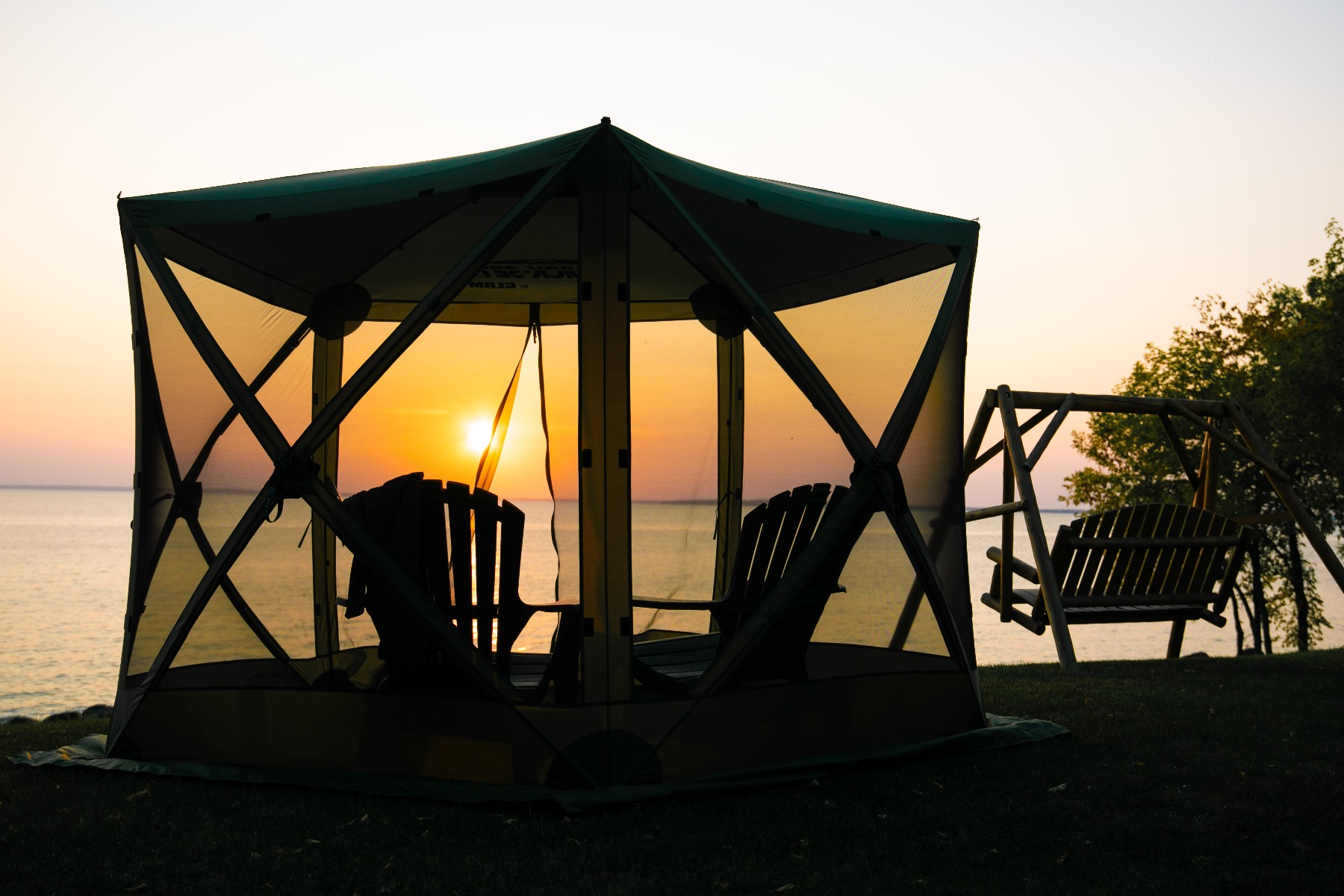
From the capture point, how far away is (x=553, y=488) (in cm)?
619

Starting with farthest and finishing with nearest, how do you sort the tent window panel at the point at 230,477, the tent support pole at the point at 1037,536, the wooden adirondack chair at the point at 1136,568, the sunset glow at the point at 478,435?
1. the wooden adirondack chair at the point at 1136,568
2. the tent support pole at the point at 1037,536
3. the sunset glow at the point at 478,435
4. the tent window panel at the point at 230,477

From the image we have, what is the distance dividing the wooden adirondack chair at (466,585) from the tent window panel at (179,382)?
1.11m

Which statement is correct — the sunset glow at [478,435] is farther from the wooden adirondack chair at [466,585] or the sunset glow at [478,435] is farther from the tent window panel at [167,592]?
the wooden adirondack chair at [466,585]

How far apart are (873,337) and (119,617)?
27.3 meters

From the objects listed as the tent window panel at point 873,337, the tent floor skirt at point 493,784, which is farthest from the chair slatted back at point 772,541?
the tent floor skirt at point 493,784

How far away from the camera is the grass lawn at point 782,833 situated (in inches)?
123

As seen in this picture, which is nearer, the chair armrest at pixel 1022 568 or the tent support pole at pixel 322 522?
the tent support pole at pixel 322 522

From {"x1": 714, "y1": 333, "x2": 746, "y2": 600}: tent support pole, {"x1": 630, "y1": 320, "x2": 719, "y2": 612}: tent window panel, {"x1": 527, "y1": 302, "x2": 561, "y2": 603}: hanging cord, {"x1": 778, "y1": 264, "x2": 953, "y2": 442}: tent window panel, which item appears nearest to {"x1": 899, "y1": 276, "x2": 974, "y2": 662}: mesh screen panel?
{"x1": 778, "y1": 264, "x2": 953, "y2": 442}: tent window panel

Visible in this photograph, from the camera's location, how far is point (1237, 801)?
3854 millimetres

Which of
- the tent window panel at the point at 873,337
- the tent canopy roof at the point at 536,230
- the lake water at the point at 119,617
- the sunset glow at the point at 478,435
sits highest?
the tent canopy roof at the point at 536,230

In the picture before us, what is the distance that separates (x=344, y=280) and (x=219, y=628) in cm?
193

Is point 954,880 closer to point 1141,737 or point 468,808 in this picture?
point 468,808

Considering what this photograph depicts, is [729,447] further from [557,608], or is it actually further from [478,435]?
[557,608]

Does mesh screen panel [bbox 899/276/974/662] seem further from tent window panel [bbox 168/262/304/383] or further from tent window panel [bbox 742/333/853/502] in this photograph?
tent window panel [bbox 168/262/304/383]
